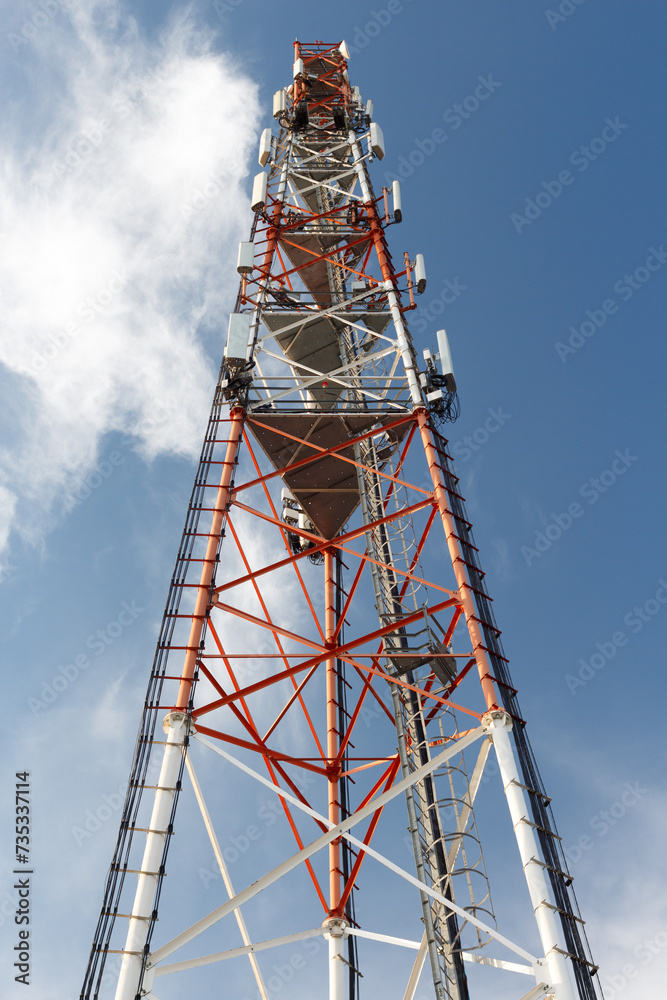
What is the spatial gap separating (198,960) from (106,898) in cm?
149

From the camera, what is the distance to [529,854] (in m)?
9.40

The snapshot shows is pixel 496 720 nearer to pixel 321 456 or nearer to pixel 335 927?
pixel 335 927

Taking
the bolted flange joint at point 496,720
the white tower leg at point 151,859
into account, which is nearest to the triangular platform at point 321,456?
the bolted flange joint at point 496,720

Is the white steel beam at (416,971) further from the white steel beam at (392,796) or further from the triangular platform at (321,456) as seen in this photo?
the triangular platform at (321,456)

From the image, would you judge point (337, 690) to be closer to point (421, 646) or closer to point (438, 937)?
point (421, 646)

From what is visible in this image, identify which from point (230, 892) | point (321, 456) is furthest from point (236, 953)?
point (321, 456)

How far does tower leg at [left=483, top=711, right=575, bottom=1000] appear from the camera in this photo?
8609 millimetres

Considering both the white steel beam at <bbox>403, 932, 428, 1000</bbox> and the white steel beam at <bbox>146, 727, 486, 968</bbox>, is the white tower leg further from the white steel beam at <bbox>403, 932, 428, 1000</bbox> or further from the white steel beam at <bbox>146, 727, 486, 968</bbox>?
the white steel beam at <bbox>403, 932, 428, 1000</bbox>

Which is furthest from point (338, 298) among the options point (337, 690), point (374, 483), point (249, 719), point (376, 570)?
point (249, 719)

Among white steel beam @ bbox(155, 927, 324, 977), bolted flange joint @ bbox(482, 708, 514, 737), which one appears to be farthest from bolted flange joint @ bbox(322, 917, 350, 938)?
bolted flange joint @ bbox(482, 708, 514, 737)

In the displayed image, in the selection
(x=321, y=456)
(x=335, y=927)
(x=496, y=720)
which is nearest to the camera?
(x=496, y=720)

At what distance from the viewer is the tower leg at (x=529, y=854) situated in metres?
8.61

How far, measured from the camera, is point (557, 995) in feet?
27.9

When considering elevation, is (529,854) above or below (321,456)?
below
